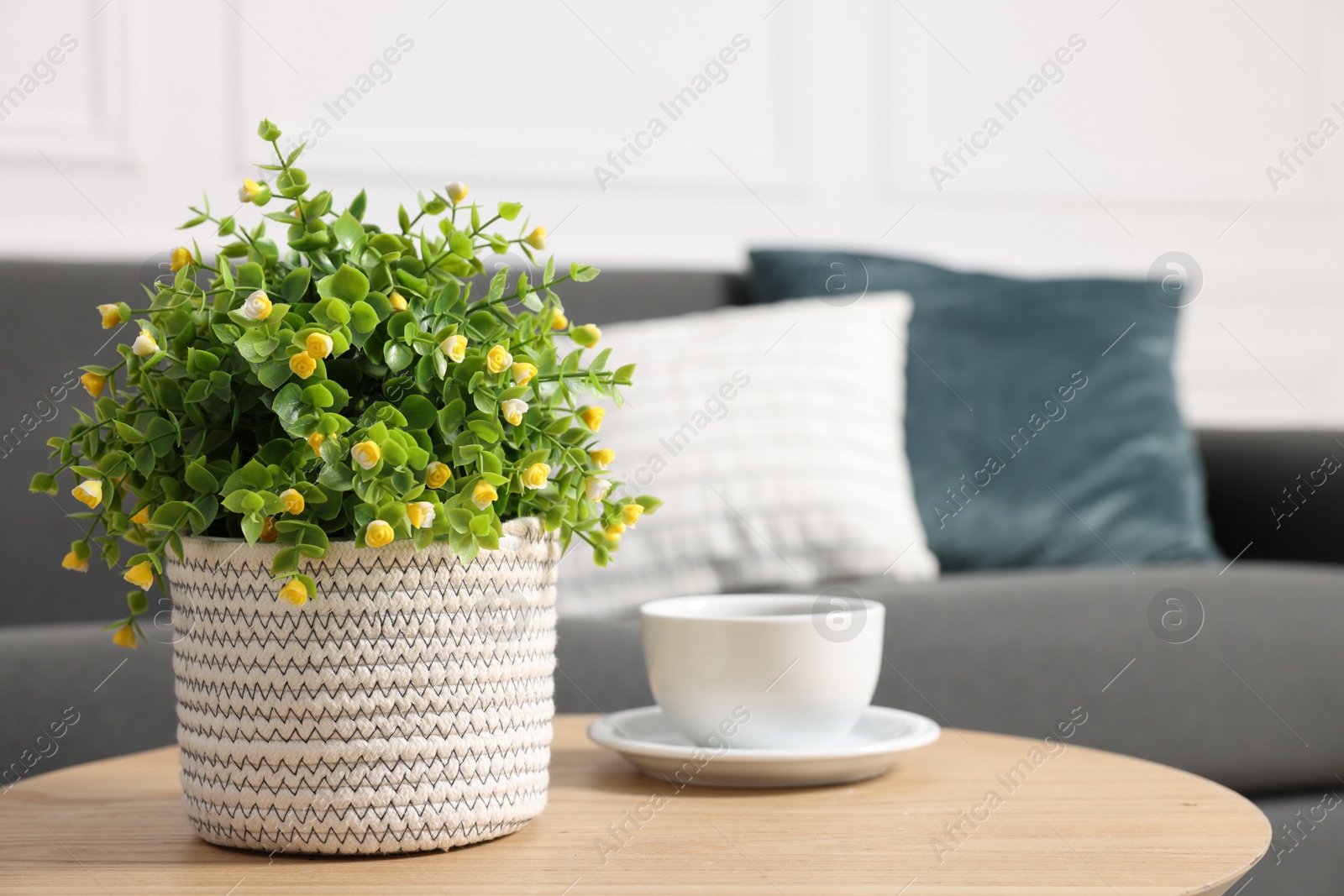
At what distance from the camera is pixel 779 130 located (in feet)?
7.45

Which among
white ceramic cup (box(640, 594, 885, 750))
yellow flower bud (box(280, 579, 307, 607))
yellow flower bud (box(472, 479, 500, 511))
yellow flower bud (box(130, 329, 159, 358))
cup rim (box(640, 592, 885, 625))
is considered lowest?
white ceramic cup (box(640, 594, 885, 750))

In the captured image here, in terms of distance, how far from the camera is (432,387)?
1.82 ft

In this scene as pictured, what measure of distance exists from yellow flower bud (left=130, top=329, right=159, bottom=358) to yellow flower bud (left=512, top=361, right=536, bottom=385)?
0.52 feet

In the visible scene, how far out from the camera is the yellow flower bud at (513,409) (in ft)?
1.79

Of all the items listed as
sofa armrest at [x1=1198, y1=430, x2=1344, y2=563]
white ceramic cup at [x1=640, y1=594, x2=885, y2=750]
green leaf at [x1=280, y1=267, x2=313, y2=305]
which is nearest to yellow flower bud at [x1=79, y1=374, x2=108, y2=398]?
green leaf at [x1=280, y1=267, x2=313, y2=305]

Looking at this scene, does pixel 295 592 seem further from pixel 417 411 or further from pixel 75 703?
pixel 75 703

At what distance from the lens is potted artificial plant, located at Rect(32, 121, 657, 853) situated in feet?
1.72

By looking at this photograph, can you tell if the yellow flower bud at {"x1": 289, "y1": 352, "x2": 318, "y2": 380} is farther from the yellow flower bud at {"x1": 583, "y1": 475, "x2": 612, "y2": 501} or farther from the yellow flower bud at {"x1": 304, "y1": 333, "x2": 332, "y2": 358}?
the yellow flower bud at {"x1": 583, "y1": 475, "x2": 612, "y2": 501}

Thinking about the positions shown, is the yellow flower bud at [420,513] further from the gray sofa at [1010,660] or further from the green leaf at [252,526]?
the gray sofa at [1010,660]

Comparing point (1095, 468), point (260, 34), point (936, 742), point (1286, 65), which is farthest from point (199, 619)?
point (1286, 65)

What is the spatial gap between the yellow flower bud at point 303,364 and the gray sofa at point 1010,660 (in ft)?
2.18

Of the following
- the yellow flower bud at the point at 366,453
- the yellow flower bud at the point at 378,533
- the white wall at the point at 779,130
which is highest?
the white wall at the point at 779,130

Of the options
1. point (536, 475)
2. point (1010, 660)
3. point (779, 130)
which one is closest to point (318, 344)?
point (536, 475)

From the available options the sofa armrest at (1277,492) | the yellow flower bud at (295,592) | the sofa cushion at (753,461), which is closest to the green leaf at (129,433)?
Result: the yellow flower bud at (295,592)
